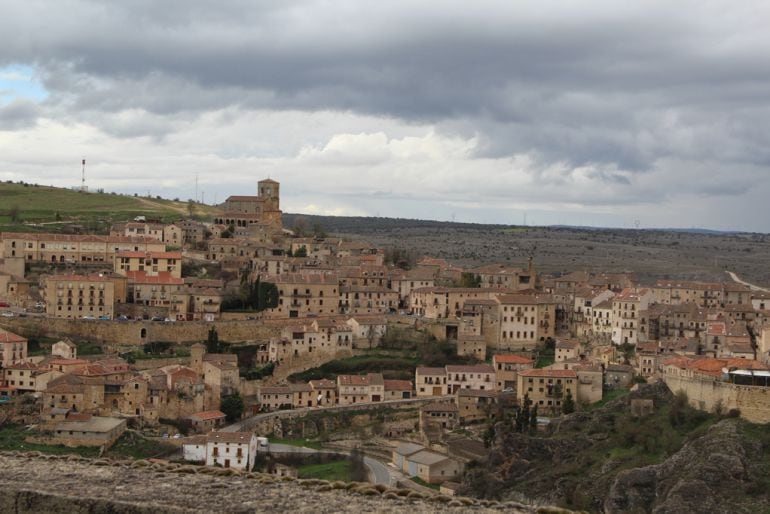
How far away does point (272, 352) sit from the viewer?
55562mm

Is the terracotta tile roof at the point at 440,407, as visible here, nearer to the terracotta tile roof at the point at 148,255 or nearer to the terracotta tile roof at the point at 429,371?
the terracotta tile roof at the point at 429,371

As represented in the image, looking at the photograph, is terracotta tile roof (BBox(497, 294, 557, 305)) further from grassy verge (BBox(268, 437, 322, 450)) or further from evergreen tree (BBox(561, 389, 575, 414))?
grassy verge (BBox(268, 437, 322, 450))

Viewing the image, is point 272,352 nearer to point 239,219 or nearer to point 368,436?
point 368,436

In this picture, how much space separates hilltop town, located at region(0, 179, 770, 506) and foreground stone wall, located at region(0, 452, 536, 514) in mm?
29999

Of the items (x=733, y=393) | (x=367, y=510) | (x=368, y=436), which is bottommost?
(x=368, y=436)

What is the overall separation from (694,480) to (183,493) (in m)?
26.2

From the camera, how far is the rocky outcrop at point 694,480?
108ft

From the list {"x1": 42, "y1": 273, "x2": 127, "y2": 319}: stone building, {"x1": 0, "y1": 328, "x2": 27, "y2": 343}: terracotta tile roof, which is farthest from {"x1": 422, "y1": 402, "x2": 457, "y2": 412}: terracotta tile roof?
{"x1": 0, "y1": 328, "x2": 27, "y2": 343}: terracotta tile roof

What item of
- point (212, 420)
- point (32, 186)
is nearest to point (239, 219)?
point (212, 420)

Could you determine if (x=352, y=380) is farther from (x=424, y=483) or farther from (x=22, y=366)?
(x=22, y=366)

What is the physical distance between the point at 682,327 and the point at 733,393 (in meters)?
19.8

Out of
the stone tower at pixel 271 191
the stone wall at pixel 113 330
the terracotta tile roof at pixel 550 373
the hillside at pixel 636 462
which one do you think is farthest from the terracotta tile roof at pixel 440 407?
the stone tower at pixel 271 191

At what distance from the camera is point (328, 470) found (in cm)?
4353

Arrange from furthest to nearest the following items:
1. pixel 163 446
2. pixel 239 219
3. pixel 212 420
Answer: pixel 239 219 → pixel 212 420 → pixel 163 446
